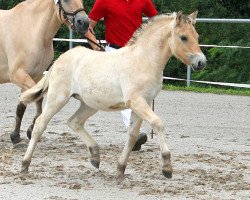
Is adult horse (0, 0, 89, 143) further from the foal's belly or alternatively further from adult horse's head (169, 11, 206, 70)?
adult horse's head (169, 11, 206, 70)

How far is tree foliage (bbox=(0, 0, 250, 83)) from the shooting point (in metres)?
20.2

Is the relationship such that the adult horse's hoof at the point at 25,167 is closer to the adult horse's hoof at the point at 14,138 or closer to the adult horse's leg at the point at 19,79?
the adult horse's leg at the point at 19,79

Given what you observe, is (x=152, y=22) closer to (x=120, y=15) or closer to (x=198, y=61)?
(x=198, y=61)

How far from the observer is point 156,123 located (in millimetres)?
7953

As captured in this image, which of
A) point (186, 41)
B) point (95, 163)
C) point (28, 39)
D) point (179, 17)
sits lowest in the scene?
point (95, 163)

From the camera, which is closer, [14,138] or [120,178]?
[120,178]

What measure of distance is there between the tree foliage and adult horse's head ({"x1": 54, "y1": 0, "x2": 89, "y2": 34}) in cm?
751

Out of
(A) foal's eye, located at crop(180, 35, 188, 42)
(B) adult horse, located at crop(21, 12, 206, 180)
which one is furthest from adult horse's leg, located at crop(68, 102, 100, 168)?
(A) foal's eye, located at crop(180, 35, 188, 42)

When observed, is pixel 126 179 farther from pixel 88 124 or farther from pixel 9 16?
pixel 88 124

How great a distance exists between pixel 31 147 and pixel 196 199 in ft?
6.46

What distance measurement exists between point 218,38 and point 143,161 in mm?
13035

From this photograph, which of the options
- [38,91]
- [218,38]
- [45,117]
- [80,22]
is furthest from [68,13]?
[218,38]

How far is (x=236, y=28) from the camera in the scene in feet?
70.1

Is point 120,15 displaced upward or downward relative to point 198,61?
downward
